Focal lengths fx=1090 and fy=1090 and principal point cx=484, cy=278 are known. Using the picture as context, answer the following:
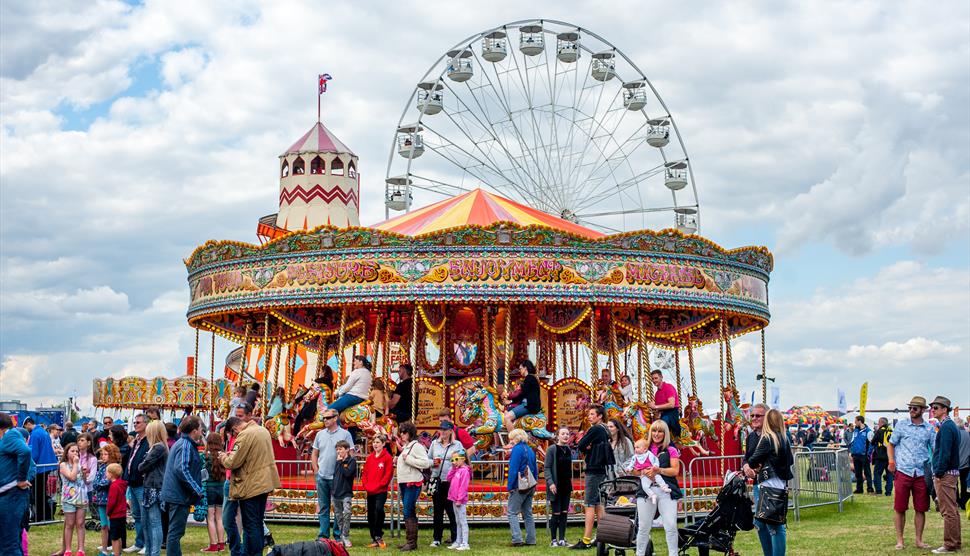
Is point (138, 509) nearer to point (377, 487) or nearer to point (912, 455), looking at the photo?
point (377, 487)

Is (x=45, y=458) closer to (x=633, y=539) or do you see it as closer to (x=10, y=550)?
(x=10, y=550)

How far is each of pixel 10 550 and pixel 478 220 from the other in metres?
10.6

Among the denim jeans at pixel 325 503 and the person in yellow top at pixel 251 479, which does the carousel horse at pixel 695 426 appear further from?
the person in yellow top at pixel 251 479

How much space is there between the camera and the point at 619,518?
35.6ft

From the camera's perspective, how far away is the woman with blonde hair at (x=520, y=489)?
1313cm

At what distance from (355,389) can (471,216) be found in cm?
460

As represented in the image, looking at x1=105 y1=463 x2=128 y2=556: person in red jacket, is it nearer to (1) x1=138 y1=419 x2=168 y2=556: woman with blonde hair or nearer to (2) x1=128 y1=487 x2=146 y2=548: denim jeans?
(2) x1=128 y1=487 x2=146 y2=548: denim jeans

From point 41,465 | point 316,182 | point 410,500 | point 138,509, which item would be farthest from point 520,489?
point 316,182

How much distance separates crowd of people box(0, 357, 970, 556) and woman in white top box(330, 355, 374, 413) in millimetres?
1331

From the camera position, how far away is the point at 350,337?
21.9m

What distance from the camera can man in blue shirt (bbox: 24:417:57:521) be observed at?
16484 millimetres

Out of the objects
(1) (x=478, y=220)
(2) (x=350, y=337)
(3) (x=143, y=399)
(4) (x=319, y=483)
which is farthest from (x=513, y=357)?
(3) (x=143, y=399)

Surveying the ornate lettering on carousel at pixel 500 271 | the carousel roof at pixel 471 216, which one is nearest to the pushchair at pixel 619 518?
the ornate lettering on carousel at pixel 500 271

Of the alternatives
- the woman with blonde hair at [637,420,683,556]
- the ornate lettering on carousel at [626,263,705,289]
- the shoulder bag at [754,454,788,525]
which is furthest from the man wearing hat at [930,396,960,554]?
the ornate lettering on carousel at [626,263,705,289]
